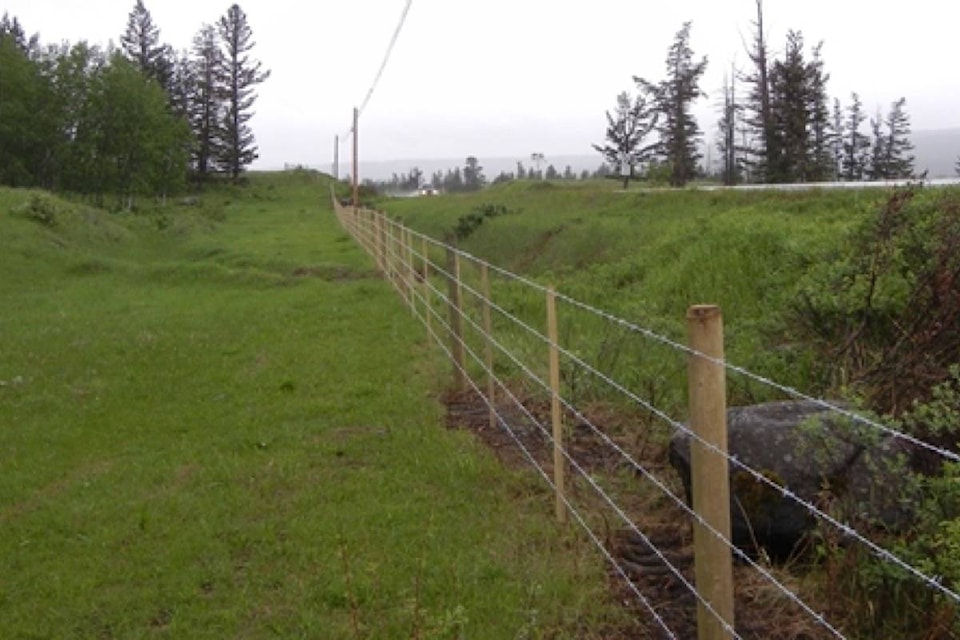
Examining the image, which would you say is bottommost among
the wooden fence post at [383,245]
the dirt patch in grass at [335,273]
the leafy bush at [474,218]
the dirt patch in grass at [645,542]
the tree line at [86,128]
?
the dirt patch in grass at [645,542]

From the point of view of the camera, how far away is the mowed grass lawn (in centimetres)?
434

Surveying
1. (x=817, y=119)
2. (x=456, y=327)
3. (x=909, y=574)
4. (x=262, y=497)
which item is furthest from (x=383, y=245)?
(x=817, y=119)

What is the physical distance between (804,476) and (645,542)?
29.0 inches

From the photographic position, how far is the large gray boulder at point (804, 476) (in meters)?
4.16

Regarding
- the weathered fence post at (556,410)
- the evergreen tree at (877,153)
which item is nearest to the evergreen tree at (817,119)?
the evergreen tree at (877,153)

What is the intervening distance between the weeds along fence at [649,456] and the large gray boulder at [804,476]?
5 cm

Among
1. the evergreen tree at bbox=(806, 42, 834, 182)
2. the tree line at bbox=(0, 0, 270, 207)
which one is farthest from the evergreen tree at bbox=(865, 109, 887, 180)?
the tree line at bbox=(0, 0, 270, 207)

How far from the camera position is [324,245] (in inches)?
1089

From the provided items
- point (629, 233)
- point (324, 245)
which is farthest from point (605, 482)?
point (324, 245)

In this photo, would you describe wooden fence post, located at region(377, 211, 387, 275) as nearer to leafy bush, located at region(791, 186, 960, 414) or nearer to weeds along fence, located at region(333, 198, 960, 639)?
weeds along fence, located at region(333, 198, 960, 639)

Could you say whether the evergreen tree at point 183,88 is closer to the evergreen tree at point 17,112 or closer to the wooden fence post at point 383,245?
the evergreen tree at point 17,112

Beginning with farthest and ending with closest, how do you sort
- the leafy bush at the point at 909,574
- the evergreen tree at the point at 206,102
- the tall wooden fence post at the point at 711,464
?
the evergreen tree at the point at 206,102, the leafy bush at the point at 909,574, the tall wooden fence post at the point at 711,464

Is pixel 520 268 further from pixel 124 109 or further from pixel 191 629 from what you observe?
pixel 124 109

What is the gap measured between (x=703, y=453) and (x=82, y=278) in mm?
18655
